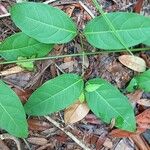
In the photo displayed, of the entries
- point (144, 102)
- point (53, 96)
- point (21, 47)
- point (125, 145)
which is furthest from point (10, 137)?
point (144, 102)

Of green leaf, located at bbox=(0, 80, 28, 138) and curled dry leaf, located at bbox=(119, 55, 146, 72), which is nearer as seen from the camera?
green leaf, located at bbox=(0, 80, 28, 138)

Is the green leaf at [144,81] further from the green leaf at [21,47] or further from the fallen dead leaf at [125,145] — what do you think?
the green leaf at [21,47]

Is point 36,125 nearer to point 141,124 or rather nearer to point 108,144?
point 108,144

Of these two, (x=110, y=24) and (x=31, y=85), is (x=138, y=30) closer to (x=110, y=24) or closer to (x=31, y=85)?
(x=110, y=24)

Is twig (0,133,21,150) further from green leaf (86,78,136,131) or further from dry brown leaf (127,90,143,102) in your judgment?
dry brown leaf (127,90,143,102)

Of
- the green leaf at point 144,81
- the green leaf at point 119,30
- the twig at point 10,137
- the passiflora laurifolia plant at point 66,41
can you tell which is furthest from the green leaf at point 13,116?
the green leaf at point 144,81

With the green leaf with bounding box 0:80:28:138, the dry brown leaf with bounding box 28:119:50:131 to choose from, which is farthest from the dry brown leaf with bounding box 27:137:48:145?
the green leaf with bounding box 0:80:28:138
